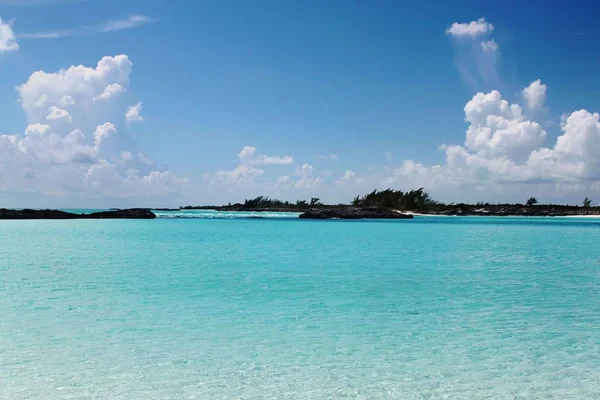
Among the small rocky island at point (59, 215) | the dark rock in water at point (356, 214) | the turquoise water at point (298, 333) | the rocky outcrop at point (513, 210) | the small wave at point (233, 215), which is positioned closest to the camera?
the turquoise water at point (298, 333)

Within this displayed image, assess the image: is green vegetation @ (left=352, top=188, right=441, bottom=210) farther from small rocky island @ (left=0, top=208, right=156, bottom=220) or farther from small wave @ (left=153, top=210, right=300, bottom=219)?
small rocky island @ (left=0, top=208, right=156, bottom=220)

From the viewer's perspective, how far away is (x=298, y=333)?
9.29 m

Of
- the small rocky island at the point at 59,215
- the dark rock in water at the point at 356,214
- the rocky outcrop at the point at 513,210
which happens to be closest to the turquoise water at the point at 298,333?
the small rocky island at the point at 59,215

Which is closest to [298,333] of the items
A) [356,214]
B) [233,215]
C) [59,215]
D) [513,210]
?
[59,215]

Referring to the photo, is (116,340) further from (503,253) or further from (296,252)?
(503,253)

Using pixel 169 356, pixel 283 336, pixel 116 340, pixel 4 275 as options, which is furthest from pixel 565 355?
pixel 4 275

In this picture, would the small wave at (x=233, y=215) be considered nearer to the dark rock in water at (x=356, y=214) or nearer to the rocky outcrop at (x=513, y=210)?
the dark rock in water at (x=356, y=214)

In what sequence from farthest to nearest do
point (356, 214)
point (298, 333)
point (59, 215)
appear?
point (356, 214) → point (59, 215) → point (298, 333)

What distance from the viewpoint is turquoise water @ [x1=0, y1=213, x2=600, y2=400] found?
21.5ft

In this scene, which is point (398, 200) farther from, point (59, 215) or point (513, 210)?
point (59, 215)

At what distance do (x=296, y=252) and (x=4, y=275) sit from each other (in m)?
14.1

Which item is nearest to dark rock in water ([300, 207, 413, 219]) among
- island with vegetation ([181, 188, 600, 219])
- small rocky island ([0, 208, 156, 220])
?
island with vegetation ([181, 188, 600, 219])

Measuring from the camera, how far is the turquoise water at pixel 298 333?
6555 millimetres

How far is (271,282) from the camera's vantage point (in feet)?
51.8
